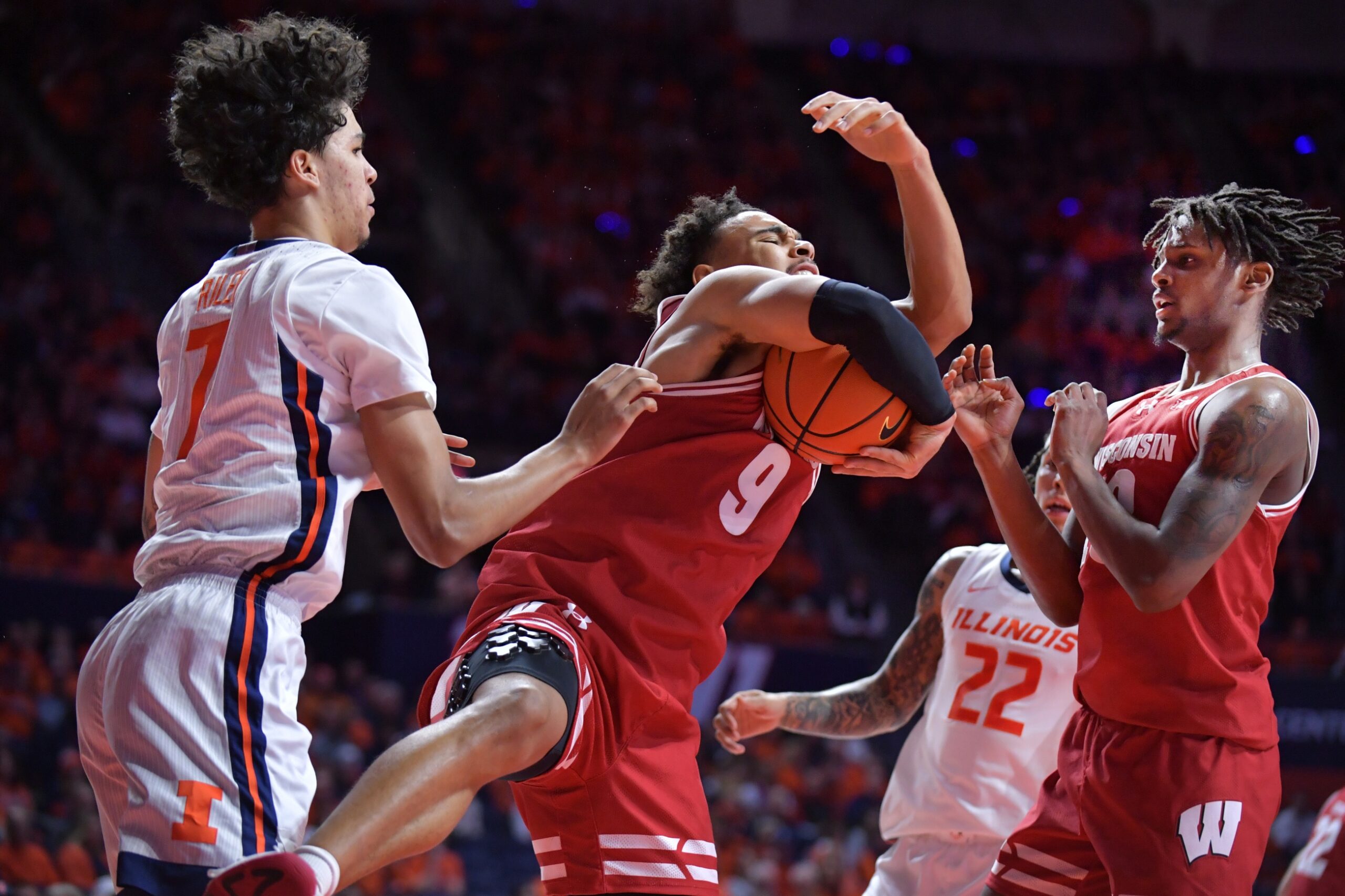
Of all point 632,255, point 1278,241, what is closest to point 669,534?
point 1278,241

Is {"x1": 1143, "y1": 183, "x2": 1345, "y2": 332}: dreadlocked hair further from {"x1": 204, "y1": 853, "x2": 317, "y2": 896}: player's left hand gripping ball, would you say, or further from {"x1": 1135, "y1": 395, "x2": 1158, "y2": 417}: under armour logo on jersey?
{"x1": 204, "y1": 853, "x2": 317, "y2": 896}: player's left hand gripping ball

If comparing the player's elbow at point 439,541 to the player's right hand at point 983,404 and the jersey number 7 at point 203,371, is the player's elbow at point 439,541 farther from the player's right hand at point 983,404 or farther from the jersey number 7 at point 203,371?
the player's right hand at point 983,404

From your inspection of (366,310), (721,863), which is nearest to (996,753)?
(366,310)

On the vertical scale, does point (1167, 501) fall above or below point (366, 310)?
below

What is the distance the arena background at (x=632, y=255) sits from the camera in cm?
1129

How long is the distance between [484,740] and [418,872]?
7.85 meters

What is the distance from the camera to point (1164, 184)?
17328 mm

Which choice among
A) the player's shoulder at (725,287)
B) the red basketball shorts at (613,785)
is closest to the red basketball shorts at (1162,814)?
the red basketball shorts at (613,785)

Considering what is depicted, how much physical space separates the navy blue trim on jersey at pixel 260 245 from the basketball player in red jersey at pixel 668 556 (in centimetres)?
107

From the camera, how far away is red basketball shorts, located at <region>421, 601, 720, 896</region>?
339 cm

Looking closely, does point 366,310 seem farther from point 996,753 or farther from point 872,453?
point 996,753

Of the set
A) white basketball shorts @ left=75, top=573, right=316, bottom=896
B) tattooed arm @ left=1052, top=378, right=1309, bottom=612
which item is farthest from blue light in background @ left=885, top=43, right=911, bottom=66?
white basketball shorts @ left=75, top=573, right=316, bottom=896

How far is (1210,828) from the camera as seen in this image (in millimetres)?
3293

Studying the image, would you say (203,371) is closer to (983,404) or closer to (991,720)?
(983,404)
